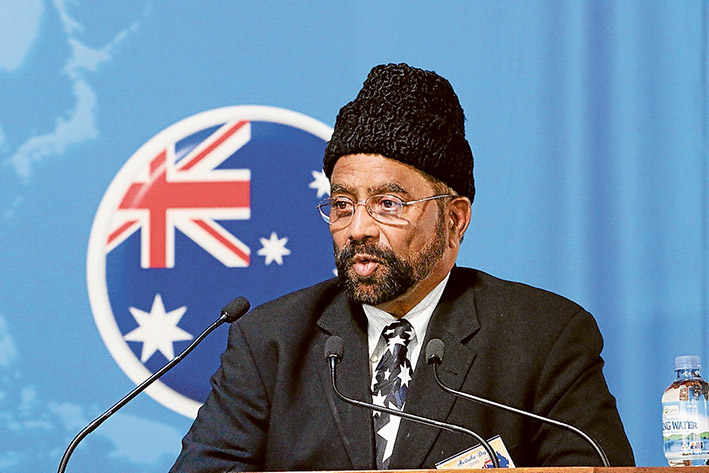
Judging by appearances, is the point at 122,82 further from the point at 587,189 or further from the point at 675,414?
the point at 675,414

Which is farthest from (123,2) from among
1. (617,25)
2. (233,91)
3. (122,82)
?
(617,25)

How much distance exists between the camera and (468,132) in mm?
3248

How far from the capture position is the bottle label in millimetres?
2494

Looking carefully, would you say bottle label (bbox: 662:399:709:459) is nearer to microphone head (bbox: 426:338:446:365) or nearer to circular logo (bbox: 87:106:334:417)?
microphone head (bbox: 426:338:446:365)

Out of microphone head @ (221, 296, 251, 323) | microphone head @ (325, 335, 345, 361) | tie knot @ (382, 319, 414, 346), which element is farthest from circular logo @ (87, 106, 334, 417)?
microphone head @ (325, 335, 345, 361)

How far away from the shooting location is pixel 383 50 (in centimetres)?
331

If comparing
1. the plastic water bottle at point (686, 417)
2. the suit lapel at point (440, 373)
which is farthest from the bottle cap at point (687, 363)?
the suit lapel at point (440, 373)

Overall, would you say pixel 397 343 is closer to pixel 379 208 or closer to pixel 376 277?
pixel 376 277

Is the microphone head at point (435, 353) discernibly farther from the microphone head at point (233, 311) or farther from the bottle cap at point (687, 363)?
the bottle cap at point (687, 363)

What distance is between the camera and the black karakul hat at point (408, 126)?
2643mm

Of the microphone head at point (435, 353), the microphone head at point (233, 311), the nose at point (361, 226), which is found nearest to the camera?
the microphone head at point (435, 353)

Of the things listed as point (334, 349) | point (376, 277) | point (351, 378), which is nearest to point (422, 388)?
point (351, 378)

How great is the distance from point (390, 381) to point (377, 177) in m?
0.51

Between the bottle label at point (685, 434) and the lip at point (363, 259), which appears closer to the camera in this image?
the bottle label at point (685, 434)
